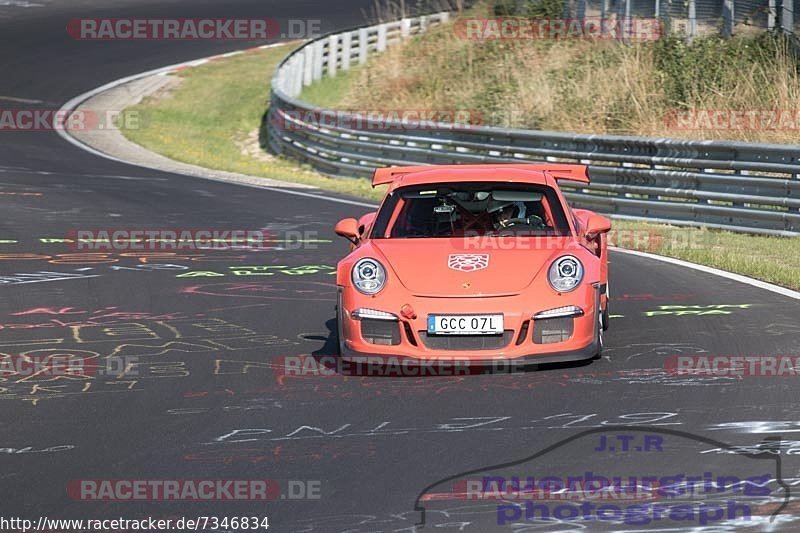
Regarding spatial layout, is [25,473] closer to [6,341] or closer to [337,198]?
[6,341]

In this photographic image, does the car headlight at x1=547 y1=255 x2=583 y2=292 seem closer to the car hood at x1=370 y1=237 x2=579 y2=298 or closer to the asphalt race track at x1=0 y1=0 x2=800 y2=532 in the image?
the car hood at x1=370 y1=237 x2=579 y2=298

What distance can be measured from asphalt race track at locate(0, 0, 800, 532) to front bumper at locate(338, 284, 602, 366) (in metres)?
0.15

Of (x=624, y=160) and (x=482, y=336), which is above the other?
(x=624, y=160)

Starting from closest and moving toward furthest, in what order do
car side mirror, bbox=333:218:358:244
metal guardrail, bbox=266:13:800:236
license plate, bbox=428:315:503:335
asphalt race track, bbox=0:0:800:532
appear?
asphalt race track, bbox=0:0:800:532 < license plate, bbox=428:315:503:335 < car side mirror, bbox=333:218:358:244 < metal guardrail, bbox=266:13:800:236

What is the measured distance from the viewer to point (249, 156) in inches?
1139

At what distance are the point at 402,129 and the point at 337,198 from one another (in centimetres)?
239

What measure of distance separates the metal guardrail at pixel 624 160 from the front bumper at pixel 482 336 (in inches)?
292

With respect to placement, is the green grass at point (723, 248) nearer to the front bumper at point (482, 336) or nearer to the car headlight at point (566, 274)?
the car headlight at point (566, 274)

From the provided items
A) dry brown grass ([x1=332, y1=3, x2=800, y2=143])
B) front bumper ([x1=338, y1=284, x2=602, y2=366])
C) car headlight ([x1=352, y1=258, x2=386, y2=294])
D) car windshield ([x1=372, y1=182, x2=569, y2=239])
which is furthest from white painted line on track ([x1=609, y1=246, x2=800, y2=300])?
dry brown grass ([x1=332, y1=3, x2=800, y2=143])

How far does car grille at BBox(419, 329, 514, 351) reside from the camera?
8055mm

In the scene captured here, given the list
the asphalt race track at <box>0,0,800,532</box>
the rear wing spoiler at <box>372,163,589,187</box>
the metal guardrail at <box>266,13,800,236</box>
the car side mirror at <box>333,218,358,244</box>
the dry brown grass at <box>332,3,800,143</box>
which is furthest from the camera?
the dry brown grass at <box>332,3,800,143</box>

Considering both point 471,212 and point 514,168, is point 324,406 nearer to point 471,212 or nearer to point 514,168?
point 471,212

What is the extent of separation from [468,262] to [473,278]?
206mm

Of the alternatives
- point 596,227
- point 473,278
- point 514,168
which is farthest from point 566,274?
point 514,168
